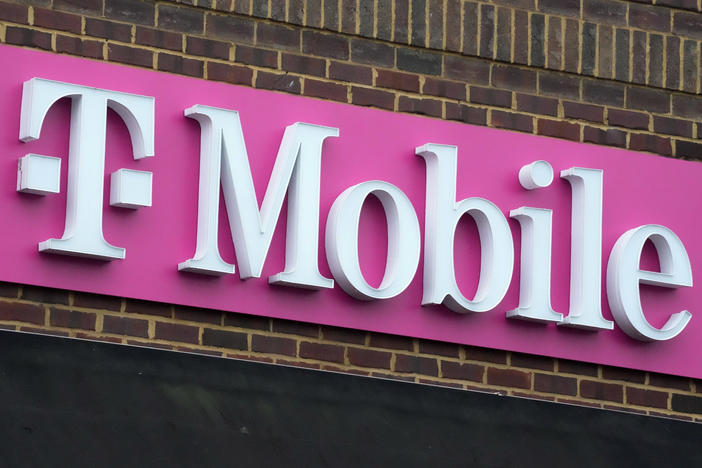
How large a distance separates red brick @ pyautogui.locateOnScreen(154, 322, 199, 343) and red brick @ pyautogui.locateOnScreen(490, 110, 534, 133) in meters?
1.96

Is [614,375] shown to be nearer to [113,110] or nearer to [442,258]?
[442,258]

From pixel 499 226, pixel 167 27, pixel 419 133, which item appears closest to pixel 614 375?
pixel 499 226

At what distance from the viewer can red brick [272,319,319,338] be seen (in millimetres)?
7020

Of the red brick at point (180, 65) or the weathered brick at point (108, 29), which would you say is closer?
the weathered brick at point (108, 29)

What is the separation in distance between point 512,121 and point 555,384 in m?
1.35

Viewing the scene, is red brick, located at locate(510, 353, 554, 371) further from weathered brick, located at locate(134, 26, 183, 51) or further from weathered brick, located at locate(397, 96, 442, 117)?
weathered brick, located at locate(134, 26, 183, 51)

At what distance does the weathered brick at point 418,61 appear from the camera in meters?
7.61

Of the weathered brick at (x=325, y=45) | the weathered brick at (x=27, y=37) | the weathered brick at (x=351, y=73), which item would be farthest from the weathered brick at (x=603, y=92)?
the weathered brick at (x=27, y=37)

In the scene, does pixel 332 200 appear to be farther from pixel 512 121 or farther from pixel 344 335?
pixel 512 121

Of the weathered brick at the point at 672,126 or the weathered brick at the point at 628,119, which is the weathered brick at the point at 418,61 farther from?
the weathered brick at the point at 672,126

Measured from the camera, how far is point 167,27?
7133 millimetres

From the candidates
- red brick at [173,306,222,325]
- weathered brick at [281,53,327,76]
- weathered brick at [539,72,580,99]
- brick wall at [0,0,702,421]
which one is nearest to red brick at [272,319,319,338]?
brick wall at [0,0,702,421]

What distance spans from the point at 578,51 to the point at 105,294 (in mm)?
2880

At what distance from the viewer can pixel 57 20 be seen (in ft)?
22.6
